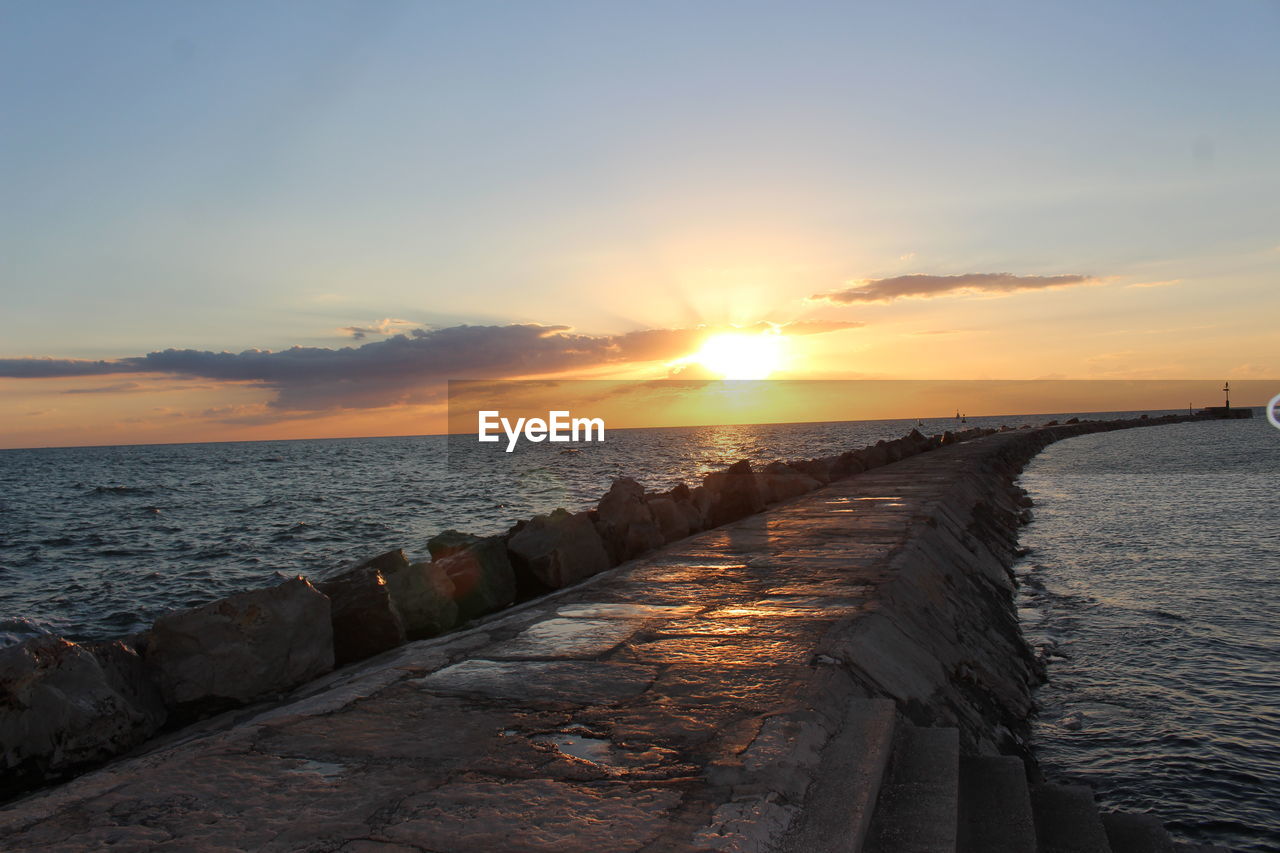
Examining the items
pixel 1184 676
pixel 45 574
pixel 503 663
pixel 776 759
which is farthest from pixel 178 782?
pixel 45 574

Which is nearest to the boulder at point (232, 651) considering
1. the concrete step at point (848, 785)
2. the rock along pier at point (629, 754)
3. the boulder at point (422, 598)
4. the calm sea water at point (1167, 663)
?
the rock along pier at point (629, 754)

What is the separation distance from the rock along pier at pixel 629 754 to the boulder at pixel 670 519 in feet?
14.7

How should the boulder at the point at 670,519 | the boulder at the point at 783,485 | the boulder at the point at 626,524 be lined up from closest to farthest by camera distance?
1. the boulder at the point at 626,524
2. the boulder at the point at 670,519
3. the boulder at the point at 783,485

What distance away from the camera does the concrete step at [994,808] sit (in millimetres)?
A: 2805

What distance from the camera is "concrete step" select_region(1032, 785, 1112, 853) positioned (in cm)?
306

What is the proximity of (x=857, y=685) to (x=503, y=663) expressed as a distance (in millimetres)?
1825

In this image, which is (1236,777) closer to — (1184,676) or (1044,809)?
(1184,676)

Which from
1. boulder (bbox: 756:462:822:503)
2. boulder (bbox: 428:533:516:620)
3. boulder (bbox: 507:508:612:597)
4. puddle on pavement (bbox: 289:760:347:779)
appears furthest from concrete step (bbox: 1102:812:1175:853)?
boulder (bbox: 756:462:822:503)

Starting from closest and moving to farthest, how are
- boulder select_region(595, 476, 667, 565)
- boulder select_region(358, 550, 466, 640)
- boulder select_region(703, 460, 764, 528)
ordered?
boulder select_region(358, 550, 466, 640) < boulder select_region(595, 476, 667, 565) < boulder select_region(703, 460, 764, 528)

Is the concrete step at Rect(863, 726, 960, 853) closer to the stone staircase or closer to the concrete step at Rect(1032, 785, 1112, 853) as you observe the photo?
the stone staircase

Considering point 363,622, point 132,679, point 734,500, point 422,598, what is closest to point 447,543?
point 422,598

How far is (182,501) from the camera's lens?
3206 centimetres

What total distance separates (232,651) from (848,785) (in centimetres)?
402

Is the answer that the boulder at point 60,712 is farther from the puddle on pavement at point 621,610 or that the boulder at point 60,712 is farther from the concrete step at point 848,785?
the concrete step at point 848,785
